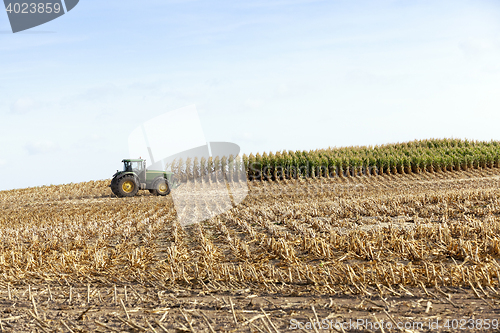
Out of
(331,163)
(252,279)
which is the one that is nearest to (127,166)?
(331,163)

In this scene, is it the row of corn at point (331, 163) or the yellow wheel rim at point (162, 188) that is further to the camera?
the row of corn at point (331, 163)

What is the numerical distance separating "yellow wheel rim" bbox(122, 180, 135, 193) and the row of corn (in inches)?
250

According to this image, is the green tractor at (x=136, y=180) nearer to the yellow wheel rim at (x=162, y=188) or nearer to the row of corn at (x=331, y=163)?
the yellow wheel rim at (x=162, y=188)

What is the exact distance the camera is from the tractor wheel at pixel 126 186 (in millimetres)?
21047

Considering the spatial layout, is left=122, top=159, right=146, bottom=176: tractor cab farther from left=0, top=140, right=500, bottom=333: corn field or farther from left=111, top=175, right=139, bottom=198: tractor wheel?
left=0, top=140, right=500, bottom=333: corn field

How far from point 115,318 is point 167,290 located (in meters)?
1.04

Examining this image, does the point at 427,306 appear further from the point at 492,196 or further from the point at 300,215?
the point at 492,196

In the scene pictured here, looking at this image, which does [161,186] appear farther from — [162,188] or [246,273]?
[246,273]

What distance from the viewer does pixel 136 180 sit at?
69.8 ft

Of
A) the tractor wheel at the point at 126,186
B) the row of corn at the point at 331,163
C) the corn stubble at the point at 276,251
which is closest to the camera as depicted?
the corn stubble at the point at 276,251

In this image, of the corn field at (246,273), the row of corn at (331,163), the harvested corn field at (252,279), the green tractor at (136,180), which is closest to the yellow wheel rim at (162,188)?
the green tractor at (136,180)

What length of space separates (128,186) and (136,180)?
59 cm

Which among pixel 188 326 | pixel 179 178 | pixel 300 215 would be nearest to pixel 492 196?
pixel 300 215

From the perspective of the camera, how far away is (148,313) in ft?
15.8
